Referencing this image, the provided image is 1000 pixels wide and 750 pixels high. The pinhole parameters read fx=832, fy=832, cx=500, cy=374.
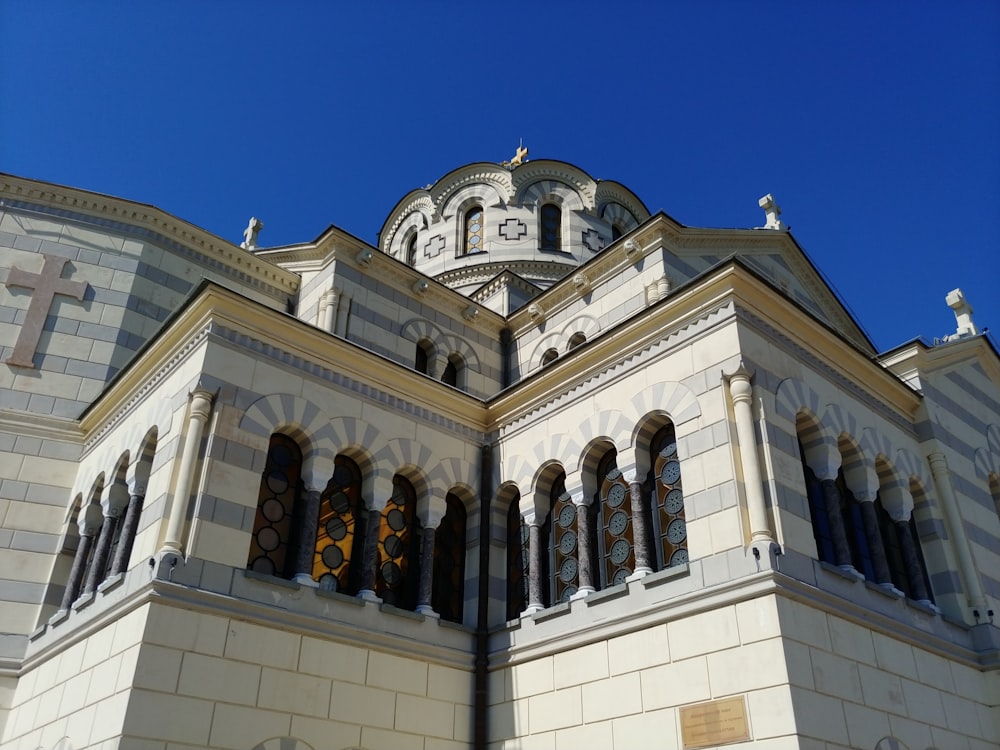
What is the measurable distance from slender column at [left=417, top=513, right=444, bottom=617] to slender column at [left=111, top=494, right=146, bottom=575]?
4258 mm

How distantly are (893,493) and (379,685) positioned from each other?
8.53 metres

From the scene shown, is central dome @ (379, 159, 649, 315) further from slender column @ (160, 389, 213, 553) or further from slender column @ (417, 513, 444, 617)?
slender column @ (160, 389, 213, 553)

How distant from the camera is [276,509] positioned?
12164 mm

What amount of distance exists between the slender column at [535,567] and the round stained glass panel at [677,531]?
2368mm

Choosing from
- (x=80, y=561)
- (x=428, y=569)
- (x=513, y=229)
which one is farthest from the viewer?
(x=513, y=229)

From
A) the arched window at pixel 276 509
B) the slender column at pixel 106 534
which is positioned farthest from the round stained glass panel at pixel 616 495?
the slender column at pixel 106 534

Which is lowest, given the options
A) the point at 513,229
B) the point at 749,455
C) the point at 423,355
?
the point at 749,455

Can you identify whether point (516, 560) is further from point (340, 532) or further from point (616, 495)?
point (340, 532)

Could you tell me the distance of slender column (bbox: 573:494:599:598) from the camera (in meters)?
12.2

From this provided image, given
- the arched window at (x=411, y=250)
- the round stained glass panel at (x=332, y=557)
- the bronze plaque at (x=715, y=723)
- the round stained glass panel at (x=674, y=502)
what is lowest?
the bronze plaque at (x=715, y=723)

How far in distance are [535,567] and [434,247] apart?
47.6 ft

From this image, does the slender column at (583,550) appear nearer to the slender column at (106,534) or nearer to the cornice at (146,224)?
the slender column at (106,534)

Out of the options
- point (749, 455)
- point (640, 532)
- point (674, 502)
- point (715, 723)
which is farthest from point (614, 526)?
point (715, 723)

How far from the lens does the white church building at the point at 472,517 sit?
10234 mm
